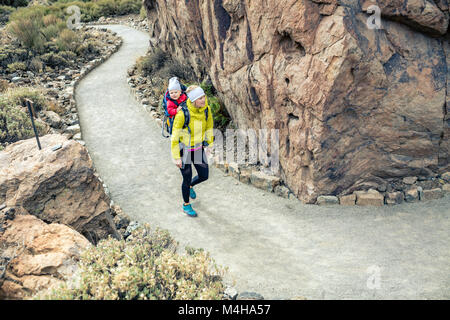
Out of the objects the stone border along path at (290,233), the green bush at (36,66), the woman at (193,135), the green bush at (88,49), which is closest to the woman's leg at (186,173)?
the woman at (193,135)

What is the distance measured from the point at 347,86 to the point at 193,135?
7.69ft

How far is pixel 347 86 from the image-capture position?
16.4 feet

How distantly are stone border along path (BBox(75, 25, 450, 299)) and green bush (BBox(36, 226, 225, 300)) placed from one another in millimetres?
618

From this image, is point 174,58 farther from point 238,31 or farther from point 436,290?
point 436,290

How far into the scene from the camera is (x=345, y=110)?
17.1 feet

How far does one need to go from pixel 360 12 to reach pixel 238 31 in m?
2.41

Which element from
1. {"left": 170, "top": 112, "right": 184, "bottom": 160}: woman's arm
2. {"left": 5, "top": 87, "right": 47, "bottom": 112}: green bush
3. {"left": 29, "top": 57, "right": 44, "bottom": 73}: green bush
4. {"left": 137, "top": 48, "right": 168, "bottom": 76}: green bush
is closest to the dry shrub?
{"left": 5, "top": 87, "right": 47, "bottom": 112}: green bush

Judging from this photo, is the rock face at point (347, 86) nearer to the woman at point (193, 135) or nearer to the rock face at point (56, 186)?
the woman at point (193, 135)

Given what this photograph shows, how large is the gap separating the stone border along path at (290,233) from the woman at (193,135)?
0.90 meters

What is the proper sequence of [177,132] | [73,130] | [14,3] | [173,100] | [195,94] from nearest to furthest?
[195,94] → [177,132] → [173,100] → [73,130] → [14,3]

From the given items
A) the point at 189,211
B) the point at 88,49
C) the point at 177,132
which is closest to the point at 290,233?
the point at 189,211

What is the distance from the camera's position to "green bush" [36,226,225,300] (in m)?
3.29

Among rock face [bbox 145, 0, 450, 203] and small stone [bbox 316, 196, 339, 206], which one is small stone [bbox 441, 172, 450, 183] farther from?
small stone [bbox 316, 196, 339, 206]

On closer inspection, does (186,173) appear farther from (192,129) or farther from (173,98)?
(173,98)
